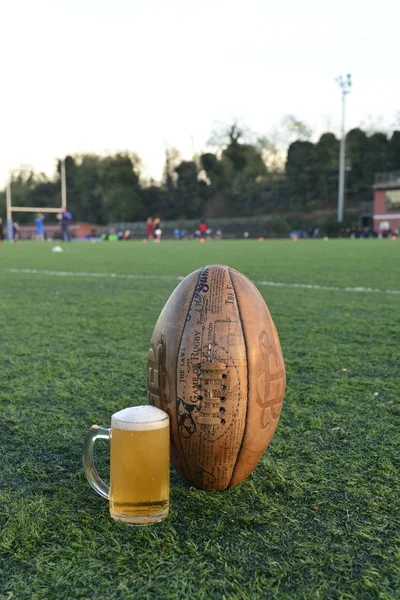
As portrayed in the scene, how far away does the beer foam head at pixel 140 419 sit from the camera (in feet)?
4.91

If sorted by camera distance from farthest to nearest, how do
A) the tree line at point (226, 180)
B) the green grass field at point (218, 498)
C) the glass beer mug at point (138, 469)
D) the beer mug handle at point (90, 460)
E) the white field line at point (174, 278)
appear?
the tree line at point (226, 180) < the white field line at point (174, 278) < the beer mug handle at point (90, 460) < the glass beer mug at point (138, 469) < the green grass field at point (218, 498)

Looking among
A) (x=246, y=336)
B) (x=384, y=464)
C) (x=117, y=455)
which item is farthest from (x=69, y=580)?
(x=384, y=464)

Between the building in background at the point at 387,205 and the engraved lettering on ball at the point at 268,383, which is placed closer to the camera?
the engraved lettering on ball at the point at 268,383

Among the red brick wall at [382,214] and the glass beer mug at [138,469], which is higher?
the red brick wall at [382,214]

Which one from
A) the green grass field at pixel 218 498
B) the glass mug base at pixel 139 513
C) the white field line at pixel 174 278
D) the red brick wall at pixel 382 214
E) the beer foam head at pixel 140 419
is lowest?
the green grass field at pixel 218 498

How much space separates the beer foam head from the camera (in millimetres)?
1496

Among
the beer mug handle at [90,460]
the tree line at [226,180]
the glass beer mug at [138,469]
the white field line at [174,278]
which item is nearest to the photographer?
the glass beer mug at [138,469]

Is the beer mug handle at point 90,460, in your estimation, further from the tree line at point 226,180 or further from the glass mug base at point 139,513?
the tree line at point 226,180

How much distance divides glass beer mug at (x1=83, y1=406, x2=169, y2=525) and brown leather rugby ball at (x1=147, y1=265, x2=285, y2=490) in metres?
0.14

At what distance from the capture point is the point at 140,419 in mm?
1518

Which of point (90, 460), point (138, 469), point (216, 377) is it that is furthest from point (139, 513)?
point (216, 377)

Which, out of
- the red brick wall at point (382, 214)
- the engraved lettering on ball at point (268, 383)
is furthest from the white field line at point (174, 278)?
the red brick wall at point (382, 214)

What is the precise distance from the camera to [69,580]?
1.26 meters

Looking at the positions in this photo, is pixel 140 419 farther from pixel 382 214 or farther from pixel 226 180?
pixel 226 180
